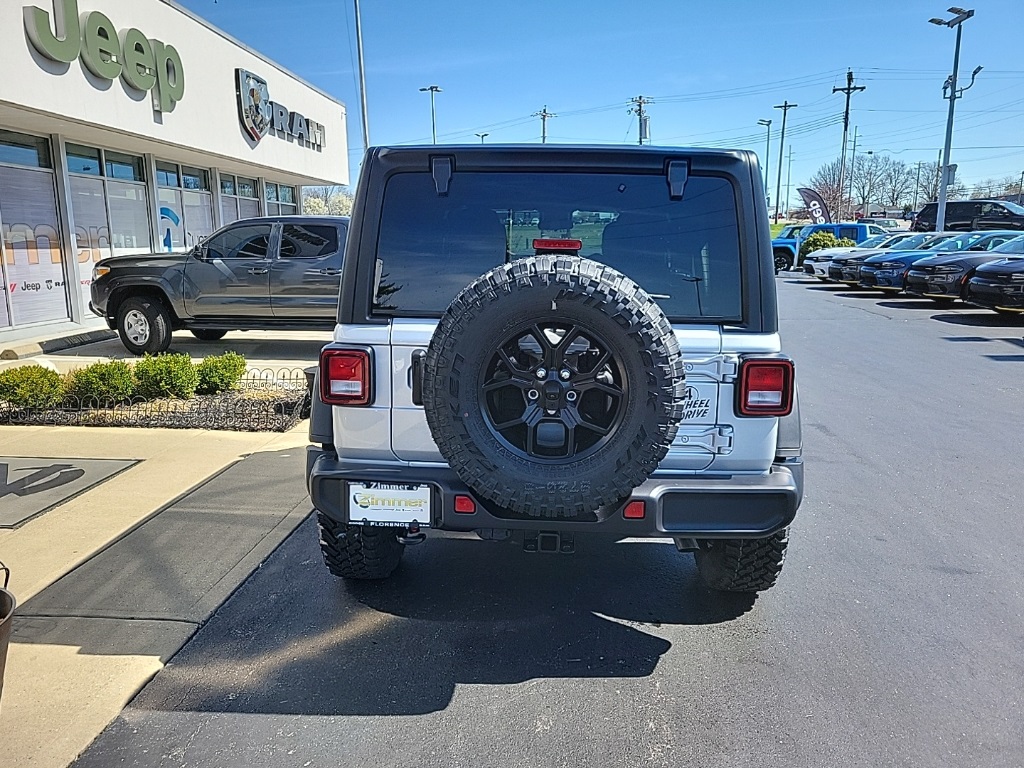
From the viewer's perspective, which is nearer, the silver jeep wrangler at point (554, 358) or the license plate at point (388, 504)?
the silver jeep wrangler at point (554, 358)

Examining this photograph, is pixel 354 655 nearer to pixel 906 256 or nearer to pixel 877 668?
pixel 877 668

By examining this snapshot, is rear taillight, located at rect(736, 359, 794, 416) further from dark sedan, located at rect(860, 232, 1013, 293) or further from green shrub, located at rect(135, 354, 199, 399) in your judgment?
dark sedan, located at rect(860, 232, 1013, 293)

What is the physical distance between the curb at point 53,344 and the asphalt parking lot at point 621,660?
8.16 m

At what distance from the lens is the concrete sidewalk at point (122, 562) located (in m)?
2.90

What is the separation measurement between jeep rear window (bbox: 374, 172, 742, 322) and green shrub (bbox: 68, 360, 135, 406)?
5.26 metres

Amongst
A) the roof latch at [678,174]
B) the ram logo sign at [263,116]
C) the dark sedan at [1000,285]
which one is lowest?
the dark sedan at [1000,285]

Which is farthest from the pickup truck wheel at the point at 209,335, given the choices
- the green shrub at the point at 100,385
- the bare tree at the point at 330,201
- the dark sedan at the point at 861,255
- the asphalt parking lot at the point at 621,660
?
the bare tree at the point at 330,201

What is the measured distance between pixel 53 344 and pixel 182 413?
5589mm

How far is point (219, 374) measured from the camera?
7.83 m

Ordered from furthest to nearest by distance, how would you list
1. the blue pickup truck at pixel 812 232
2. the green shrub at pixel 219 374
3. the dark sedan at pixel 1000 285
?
the blue pickup truck at pixel 812 232 < the dark sedan at pixel 1000 285 < the green shrub at pixel 219 374

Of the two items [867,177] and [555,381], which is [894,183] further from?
[555,381]

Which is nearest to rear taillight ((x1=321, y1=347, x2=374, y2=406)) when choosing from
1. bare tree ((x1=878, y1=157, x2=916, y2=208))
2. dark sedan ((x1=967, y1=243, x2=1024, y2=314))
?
dark sedan ((x1=967, y1=243, x2=1024, y2=314))

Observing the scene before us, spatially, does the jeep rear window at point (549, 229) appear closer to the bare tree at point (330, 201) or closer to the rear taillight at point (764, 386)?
the rear taillight at point (764, 386)

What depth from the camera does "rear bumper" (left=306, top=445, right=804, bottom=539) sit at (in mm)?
2924
